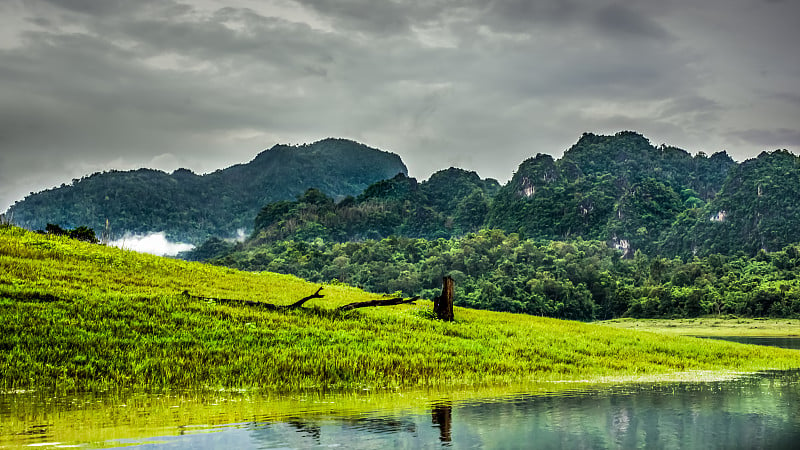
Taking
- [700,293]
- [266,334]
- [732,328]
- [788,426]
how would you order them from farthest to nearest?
[700,293] < [732,328] < [266,334] < [788,426]

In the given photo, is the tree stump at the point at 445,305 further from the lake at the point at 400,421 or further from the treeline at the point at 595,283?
the treeline at the point at 595,283

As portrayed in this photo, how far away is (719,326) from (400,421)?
102563 millimetres

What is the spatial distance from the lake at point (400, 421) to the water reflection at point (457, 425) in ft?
0.05

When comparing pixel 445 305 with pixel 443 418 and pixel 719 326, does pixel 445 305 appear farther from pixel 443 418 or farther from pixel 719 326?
pixel 719 326

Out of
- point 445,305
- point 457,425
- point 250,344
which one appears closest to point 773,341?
point 445,305

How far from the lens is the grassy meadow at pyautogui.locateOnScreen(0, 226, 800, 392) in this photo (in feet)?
51.0

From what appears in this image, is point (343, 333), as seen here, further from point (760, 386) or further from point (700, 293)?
point (700, 293)

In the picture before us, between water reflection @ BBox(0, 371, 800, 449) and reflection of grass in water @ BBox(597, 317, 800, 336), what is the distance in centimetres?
7889

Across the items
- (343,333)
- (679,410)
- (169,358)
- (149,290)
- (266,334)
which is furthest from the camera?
(149,290)

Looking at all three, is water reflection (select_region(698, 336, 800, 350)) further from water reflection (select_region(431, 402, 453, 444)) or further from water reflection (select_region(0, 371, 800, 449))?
water reflection (select_region(431, 402, 453, 444))

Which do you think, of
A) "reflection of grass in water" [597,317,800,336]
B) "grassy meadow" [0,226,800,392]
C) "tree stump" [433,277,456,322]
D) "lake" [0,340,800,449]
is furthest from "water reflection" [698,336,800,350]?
"lake" [0,340,800,449]

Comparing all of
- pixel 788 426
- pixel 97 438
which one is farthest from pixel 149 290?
pixel 788 426

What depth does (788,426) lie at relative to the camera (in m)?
10.9

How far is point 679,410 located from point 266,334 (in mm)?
11581
